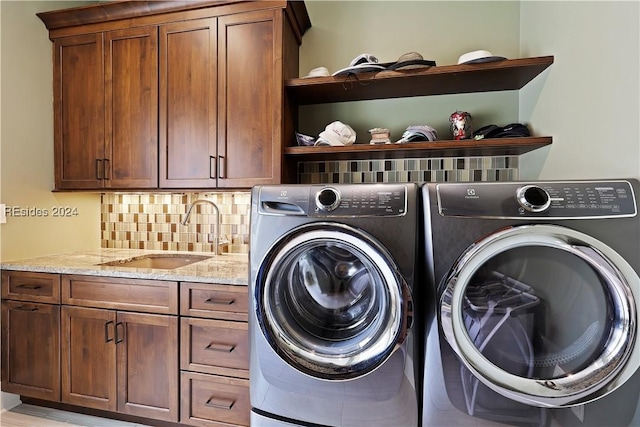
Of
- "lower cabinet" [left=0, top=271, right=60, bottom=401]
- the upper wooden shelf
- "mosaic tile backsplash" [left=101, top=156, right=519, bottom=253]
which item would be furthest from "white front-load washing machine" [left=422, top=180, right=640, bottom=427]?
"lower cabinet" [left=0, top=271, right=60, bottom=401]

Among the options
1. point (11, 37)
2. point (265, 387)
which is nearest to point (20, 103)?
point (11, 37)

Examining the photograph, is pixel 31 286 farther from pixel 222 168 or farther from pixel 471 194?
pixel 471 194

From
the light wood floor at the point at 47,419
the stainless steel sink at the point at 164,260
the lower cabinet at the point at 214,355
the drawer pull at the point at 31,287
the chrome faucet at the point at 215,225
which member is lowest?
the light wood floor at the point at 47,419

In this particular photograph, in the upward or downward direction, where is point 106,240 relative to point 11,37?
downward

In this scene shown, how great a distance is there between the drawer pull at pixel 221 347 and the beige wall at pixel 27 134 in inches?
57.9

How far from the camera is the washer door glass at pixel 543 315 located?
3.34ft

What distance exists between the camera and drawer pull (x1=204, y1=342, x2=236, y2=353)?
5.20 feet

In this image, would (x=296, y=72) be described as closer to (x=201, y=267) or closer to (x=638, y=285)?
(x=201, y=267)

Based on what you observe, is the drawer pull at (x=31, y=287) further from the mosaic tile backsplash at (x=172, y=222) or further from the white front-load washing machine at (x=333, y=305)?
the white front-load washing machine at (x=333, y=305)

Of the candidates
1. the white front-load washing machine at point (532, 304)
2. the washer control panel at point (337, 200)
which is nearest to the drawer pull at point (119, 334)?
the washer control panel at point (337, 200)

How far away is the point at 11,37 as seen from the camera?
79.4 inches

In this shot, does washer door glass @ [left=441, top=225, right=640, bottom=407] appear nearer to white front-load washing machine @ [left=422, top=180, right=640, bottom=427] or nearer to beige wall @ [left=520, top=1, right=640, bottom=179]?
white front-load washing machine @ [left=422, top=180, right=640, bottom=427]

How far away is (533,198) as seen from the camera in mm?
1067

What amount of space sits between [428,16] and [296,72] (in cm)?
92
